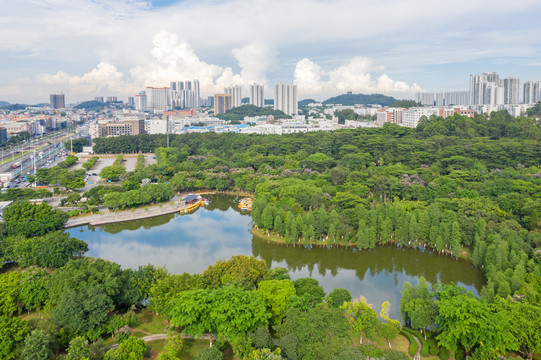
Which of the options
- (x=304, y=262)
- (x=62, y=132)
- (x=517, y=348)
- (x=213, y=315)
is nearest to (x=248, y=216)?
(x=304, y=262)

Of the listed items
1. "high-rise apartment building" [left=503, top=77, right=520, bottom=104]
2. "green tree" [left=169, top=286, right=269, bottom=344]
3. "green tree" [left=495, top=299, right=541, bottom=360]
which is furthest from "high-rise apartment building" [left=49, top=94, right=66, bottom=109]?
"green tree" [left=495, top=299, right=541, bottom=360]

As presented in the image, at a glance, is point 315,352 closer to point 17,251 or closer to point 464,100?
point 17,251

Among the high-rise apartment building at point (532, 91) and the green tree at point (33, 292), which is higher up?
the high-rise apartment building at point (532, 91)

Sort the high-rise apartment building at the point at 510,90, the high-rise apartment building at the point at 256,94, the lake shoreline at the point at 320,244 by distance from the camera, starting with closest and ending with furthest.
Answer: the lake shoreline at the point at 320,244 → the high-rise apartment building at the point at 510,90 → the high-rise apartment building at the point at 256,94

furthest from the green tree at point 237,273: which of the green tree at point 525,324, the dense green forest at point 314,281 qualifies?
the green tree at point 525,324

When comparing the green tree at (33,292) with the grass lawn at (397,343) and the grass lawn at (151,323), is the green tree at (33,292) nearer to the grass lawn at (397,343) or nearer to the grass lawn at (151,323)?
the grass lawn at (151,323)

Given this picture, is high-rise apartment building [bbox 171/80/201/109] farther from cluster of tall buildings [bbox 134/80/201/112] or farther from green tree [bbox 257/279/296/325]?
green tree [bbox 257/279/296/325]

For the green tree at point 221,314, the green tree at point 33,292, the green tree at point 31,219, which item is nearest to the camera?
the green tree at point 221,314
